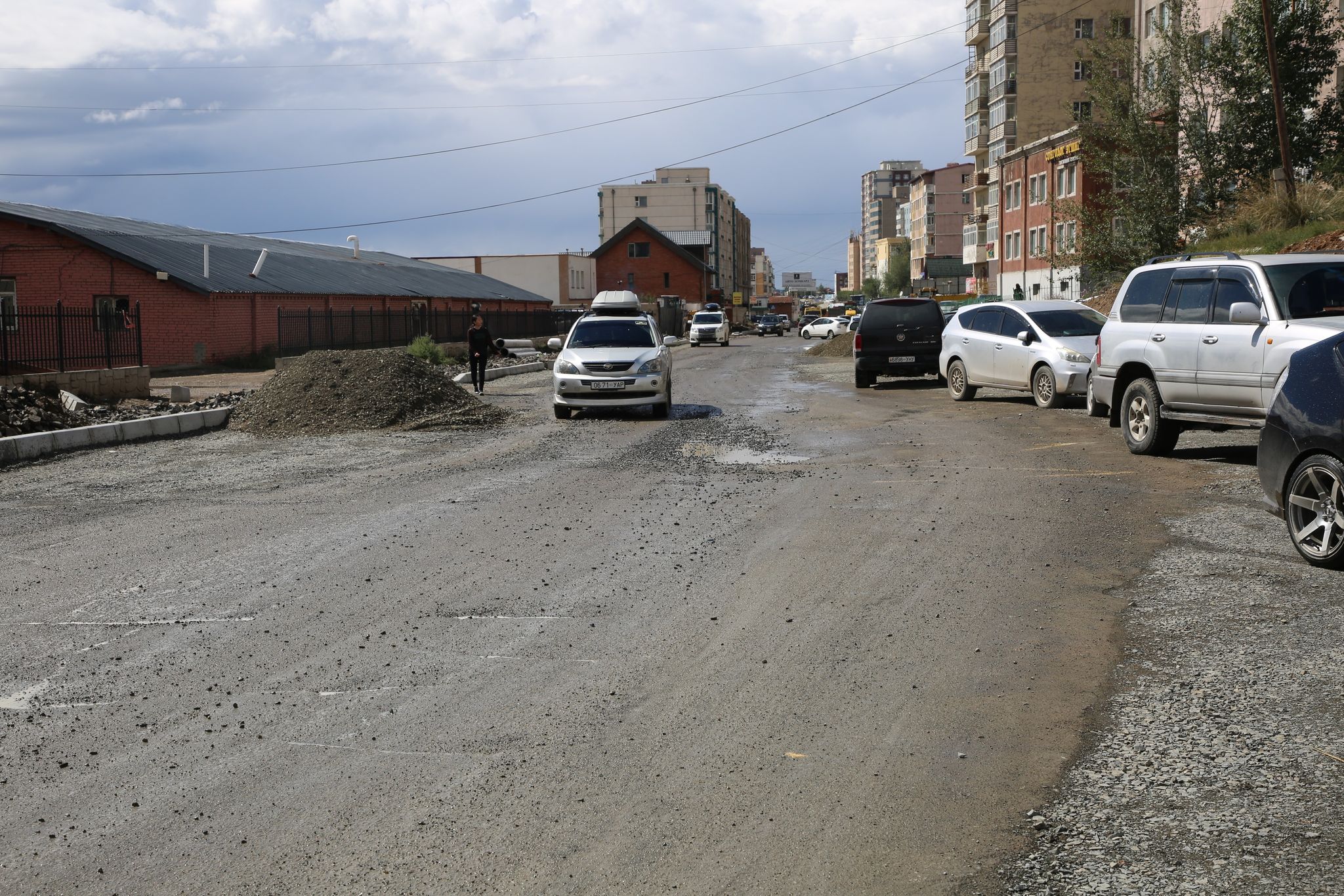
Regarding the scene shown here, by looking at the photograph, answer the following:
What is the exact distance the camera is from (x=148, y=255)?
38.9m

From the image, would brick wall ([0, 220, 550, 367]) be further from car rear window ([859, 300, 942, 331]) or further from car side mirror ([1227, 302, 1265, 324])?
car side mirror ([1227, 302, 1265, 324])

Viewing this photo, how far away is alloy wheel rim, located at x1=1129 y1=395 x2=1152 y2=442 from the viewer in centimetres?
1295

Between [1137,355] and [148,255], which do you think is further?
[148,255]

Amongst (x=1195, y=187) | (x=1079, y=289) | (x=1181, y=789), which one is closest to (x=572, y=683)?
(x=1181, y=789)

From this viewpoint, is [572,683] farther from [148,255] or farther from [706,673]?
[148,255]

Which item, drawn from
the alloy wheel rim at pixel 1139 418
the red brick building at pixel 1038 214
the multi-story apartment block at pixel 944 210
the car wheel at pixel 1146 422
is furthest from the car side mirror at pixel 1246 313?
the multi-story apartment block at pixel 944 210

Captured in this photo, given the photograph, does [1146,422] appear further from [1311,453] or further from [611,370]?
[611,370]

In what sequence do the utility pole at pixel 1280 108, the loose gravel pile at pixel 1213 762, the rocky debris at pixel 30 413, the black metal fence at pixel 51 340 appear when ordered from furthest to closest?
the utility pole at pixel 1280 108 < the black metal fence at pixel 51 340 < the rocky debris at pixel 30 413 < the loose gravel pile at pixel 1213 762

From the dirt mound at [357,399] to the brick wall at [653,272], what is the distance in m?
81.9

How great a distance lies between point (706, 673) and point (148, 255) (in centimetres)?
3773

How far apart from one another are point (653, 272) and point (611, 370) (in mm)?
84449

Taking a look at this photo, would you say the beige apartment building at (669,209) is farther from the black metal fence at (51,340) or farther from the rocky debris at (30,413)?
the rocky debris at (30,413)

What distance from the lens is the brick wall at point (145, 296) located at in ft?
123

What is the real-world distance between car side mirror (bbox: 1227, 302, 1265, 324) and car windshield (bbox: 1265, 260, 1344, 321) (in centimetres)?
36
